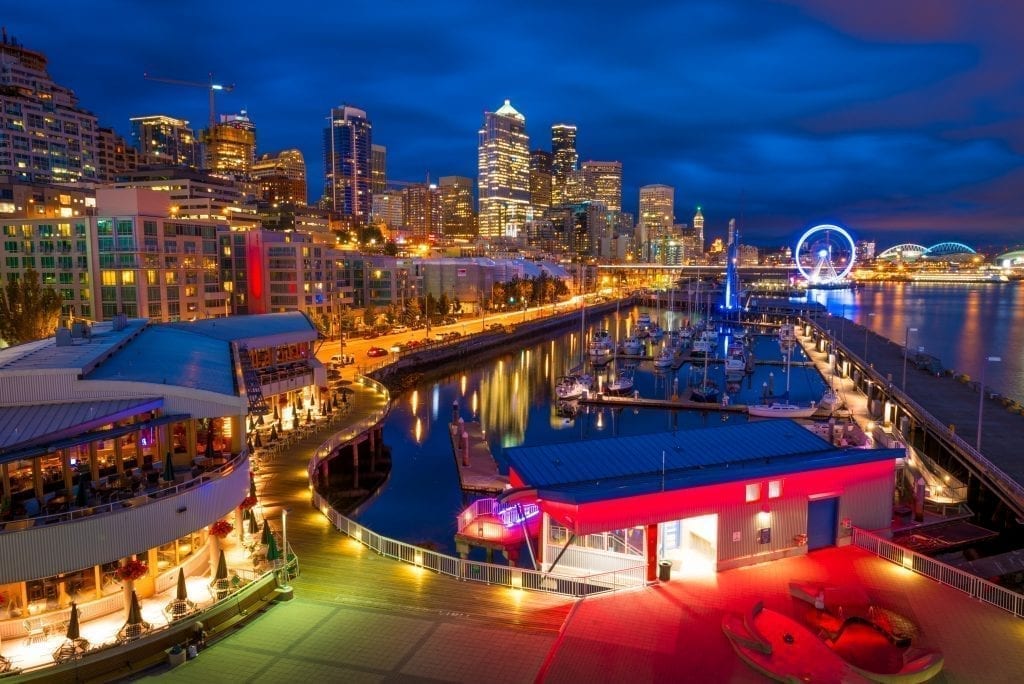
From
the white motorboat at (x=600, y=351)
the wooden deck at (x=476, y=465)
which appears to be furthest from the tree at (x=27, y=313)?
the white motorboat at (x=600, y=351)

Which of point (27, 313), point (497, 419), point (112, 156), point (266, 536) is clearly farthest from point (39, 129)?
point (266, 536)

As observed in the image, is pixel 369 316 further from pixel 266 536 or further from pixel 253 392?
pixel 266 536

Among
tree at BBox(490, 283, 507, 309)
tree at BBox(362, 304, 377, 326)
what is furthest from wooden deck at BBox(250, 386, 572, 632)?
tree at BBox(490, 283, 507, 309)

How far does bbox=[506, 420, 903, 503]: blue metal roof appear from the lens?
16047 mm

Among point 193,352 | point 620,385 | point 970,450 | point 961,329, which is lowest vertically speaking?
point 620,385

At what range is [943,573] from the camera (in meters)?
15.9

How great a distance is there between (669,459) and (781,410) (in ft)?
109

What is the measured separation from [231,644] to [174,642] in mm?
1099

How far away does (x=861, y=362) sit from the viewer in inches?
2356

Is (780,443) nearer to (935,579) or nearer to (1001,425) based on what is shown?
(935,579)

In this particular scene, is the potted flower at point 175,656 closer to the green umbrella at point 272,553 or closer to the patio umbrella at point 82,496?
the green umbrella at point 272,553

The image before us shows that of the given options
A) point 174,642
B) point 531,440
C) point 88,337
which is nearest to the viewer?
point 174,642

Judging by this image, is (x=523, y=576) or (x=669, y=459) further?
(x=669, y=459)

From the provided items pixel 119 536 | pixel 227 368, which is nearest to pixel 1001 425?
pixel 227 368
